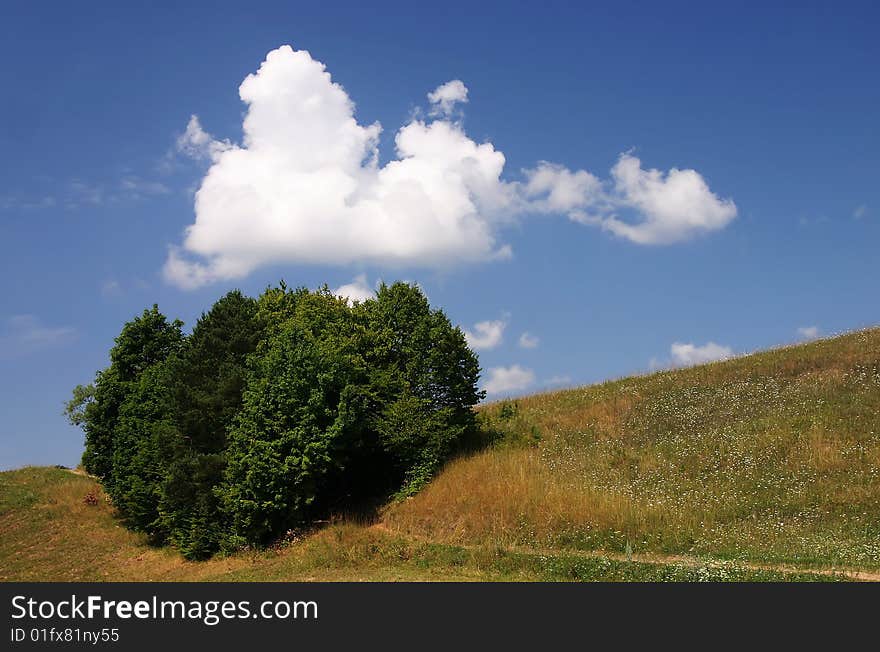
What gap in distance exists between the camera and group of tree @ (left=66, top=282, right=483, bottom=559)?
99.8ft

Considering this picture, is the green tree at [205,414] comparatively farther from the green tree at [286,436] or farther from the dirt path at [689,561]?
the dirt path at [689,561]

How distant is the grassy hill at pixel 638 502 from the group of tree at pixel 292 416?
1.94 metres

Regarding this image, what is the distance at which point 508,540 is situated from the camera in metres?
26.5

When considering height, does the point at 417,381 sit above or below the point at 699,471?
above

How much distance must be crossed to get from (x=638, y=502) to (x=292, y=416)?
15099mm

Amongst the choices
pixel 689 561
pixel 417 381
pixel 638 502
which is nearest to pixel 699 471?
pixel 638 502

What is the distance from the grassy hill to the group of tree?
1.94 meters

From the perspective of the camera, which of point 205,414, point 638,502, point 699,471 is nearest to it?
point 638,502

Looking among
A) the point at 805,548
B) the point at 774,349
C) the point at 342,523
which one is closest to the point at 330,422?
the point at 342,523

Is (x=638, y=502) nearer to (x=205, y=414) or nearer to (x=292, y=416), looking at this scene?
(x=292, y=416)

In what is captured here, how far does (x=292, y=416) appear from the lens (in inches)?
1194

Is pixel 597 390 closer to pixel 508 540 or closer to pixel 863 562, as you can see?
pixel 508 540

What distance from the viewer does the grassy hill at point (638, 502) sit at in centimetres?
2250

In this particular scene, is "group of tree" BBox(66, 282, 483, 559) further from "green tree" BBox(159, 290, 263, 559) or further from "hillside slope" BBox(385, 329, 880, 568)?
"hillside slope" BBox(385, 329, 880, 568)
